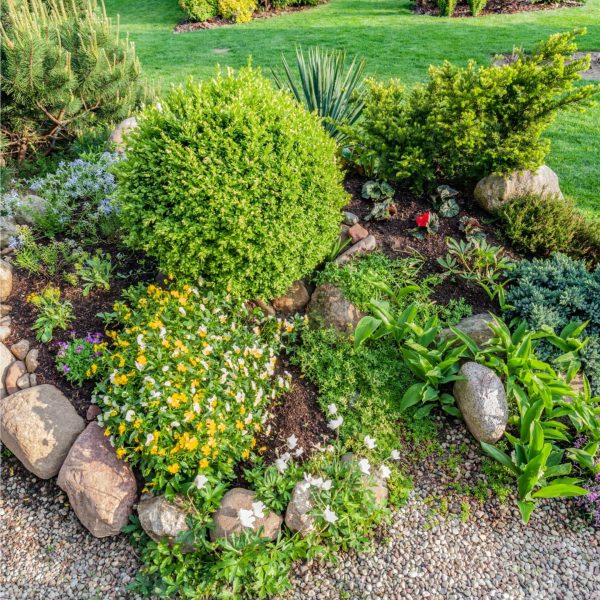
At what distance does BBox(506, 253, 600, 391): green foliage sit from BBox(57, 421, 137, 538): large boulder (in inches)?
127

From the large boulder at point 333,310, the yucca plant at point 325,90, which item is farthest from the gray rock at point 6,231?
the yucca plant at point 325,90

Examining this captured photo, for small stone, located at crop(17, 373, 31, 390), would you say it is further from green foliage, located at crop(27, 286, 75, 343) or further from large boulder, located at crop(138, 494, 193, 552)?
large boulder, located at crop(138, 494, 193, 552)

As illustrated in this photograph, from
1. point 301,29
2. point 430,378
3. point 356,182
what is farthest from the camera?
point 301,29

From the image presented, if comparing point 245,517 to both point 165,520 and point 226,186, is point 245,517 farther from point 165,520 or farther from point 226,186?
point 226,186

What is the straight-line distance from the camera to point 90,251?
4.71m

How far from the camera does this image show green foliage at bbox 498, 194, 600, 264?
4.67m

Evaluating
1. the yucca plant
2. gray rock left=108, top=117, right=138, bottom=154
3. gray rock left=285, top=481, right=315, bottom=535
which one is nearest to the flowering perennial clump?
gray rock left=285, top=481, right=315, bottom=535

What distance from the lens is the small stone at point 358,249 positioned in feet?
15.1

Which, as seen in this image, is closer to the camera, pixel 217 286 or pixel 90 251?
pixel 217 286

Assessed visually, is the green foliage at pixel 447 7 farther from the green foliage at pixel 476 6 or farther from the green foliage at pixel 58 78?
the green foliage at pixel 58 78

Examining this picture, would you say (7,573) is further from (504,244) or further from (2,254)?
(504,244)

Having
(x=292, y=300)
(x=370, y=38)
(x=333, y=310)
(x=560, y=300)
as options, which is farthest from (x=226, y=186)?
(x=370, y=38)

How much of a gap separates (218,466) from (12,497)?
1535 millimetres

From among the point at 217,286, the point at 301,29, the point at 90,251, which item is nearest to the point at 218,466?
the point at 217,286
